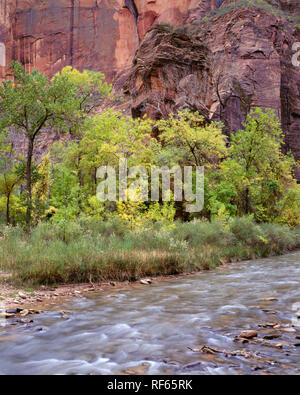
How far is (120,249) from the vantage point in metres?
10.1

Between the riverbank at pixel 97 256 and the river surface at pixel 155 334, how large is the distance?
1059 millimetres

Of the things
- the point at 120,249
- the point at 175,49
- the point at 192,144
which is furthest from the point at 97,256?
the point at 175,49

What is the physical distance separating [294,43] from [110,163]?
47094 mm

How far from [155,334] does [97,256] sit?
4.64m

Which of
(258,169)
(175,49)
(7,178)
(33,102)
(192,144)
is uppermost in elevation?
(175,49)

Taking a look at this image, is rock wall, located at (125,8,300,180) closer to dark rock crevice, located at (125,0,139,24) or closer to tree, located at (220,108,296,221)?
tree, located at (220,108,296,221)

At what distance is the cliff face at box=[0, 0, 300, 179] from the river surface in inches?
898

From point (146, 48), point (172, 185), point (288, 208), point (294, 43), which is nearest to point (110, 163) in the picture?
point (172, 185)

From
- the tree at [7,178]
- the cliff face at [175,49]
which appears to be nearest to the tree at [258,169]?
the cliff face at [175,49]

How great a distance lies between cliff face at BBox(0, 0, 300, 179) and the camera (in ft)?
101

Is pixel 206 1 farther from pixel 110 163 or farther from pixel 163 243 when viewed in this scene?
pixel 163 243

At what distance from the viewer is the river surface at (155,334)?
12.2ft

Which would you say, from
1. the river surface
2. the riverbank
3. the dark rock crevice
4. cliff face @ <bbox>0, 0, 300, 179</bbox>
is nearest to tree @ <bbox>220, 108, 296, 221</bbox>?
the riverbank

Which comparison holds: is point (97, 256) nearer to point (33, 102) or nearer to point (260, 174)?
point (33, 102)
